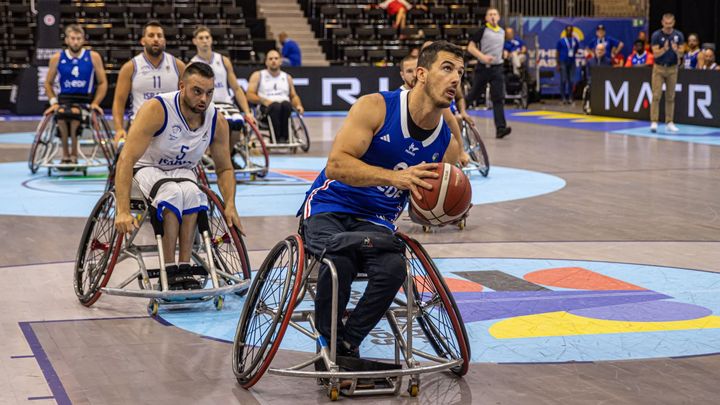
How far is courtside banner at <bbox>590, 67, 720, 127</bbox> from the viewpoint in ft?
59.1

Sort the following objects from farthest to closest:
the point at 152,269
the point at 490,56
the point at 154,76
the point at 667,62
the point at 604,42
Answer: the point at 604,42 → the point at 667,62 → the point at 490,56 → the point at 154,76 → the point at 152,269

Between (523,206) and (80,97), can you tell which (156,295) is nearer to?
(523,206)

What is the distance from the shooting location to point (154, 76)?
9.98m

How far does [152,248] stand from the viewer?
6.15 meters

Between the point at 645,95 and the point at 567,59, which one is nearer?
the point at 645,95

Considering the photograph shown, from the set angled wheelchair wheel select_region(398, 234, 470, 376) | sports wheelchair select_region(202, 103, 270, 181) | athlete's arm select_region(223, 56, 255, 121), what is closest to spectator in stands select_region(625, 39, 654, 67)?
sports wheelchair select_region(202, 103, 270, 181)

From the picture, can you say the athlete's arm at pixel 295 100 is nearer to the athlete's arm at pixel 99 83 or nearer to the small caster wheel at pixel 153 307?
the athlete's arm at pixel 99 83

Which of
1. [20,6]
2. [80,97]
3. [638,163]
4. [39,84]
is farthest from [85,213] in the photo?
[20,6]

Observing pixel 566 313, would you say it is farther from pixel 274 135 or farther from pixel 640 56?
pixel 640 56

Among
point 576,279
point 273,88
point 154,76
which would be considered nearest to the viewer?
point 576,279

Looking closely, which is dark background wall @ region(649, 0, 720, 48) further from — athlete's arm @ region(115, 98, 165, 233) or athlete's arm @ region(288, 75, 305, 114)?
Answer: athlete's arm @ region(115, 98, 165, 233)

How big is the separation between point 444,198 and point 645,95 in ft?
53.3

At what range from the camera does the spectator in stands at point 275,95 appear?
1435 cm

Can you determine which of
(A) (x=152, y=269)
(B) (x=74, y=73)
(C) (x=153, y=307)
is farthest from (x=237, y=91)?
(C) (x=153, y=307)
